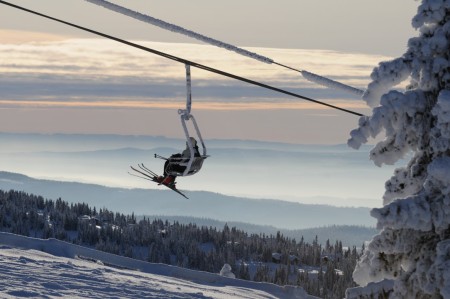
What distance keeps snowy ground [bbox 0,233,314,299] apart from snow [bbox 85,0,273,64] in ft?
19.4

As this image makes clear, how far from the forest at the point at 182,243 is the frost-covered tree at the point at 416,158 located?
31.8m

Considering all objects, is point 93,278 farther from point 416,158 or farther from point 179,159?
point 416,158

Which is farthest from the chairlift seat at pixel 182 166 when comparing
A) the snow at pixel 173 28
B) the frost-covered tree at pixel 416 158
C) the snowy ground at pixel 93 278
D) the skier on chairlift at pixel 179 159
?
the frost-covered tree at pixel 416 158

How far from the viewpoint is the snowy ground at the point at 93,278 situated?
1991 cm

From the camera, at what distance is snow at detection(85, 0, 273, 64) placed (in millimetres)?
16078

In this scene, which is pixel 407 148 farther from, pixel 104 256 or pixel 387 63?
pixel 104 256

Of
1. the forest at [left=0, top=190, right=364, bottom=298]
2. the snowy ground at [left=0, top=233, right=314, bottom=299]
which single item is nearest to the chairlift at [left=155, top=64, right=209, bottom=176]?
the snowy ground at [left=0, top=233, right=314, bottom=299]

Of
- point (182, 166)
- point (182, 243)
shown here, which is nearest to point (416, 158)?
point (182, 166)

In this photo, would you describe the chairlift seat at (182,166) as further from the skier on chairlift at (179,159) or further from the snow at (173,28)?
the snow at (173,28)

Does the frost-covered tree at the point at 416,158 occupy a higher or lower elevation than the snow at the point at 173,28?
lower

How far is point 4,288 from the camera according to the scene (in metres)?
18.9

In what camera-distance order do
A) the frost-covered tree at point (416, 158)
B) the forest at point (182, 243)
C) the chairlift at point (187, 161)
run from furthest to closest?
the forest at point (182, 243) → the chairlift at point (187, 161) → the frost-covered tree at point (416, 158)

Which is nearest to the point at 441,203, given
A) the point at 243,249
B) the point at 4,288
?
the point at 4,288

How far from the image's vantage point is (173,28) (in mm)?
16422
